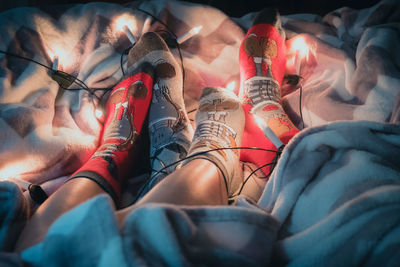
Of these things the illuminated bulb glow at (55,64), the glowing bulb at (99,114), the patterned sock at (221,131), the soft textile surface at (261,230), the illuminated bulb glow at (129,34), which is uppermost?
the illuminated bulb glow at (129,34)

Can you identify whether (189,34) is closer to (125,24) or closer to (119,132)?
(125,24)

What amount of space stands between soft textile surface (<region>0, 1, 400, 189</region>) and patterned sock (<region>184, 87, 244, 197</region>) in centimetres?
15

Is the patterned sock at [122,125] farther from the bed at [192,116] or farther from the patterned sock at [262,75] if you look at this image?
the patterned sock at [262,75]

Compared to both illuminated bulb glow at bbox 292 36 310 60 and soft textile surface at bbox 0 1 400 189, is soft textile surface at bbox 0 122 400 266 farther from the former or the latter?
illuminated bulb glow at bbox 292 36 310 60

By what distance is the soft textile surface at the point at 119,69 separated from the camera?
739 millimetres

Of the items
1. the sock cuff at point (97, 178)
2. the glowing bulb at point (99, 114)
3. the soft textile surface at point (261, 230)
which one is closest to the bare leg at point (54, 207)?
the sock cuff at point (97, 178)

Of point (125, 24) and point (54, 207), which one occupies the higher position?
point (125, 24)

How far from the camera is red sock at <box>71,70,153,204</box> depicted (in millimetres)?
639

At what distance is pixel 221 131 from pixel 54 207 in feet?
1.66

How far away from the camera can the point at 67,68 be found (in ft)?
3.30

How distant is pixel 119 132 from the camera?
81 cm

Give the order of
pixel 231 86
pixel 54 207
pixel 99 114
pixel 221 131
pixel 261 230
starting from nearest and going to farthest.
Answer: pixel 261 230, pixel 54 207, pixel 221 131, pixel 99 114, pixel 231 86

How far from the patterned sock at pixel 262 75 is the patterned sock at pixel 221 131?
53mm

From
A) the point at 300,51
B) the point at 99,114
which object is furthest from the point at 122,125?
the point at 300,51
